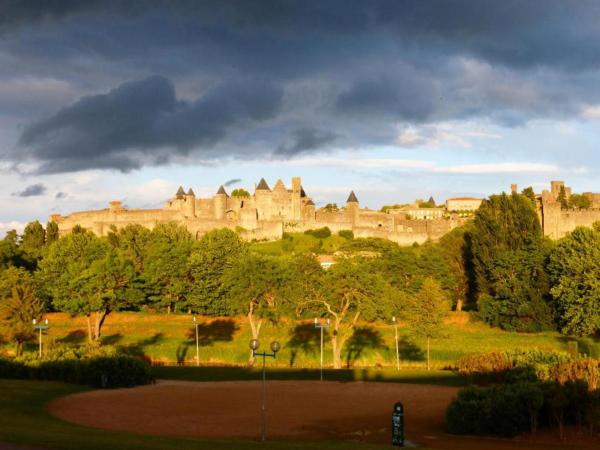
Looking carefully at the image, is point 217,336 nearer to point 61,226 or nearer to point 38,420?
point 38,420

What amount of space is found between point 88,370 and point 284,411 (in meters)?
13.2

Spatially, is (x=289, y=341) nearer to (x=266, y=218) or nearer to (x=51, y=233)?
(x=51, y=233)

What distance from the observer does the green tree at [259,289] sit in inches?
2264

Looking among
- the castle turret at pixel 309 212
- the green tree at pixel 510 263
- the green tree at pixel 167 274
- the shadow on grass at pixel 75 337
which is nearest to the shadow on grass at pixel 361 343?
the green tree at pixel 510 263

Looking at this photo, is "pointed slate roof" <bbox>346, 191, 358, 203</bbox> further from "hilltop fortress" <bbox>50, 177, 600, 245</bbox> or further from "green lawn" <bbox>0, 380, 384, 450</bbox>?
"green lawn" <bbox>0, 380, 384, 450</bbox>

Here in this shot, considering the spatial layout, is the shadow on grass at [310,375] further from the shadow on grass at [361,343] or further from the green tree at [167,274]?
the green tree at [167,274]

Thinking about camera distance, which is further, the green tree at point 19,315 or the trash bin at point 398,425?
the green tree at point 19,315

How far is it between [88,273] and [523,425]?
48.8 metres

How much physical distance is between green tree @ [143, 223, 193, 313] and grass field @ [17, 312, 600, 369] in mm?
2489

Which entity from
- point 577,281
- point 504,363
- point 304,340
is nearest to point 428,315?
point 304,340

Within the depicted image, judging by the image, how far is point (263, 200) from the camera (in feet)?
Result: 545

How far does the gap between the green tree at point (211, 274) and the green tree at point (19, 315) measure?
22409 mm

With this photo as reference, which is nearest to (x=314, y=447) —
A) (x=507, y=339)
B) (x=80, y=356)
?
(x=80, y=356)

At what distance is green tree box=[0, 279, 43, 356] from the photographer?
166ft
